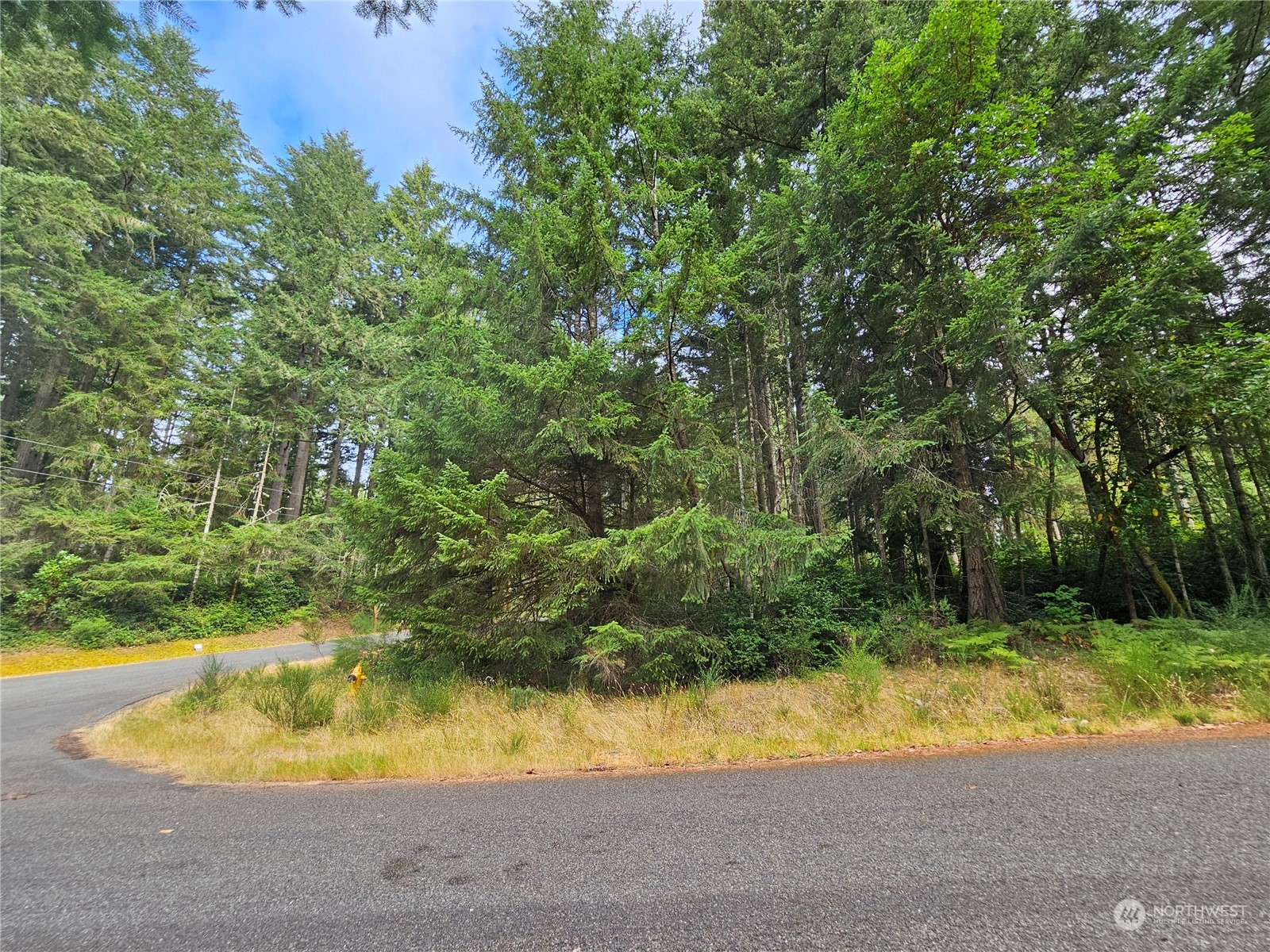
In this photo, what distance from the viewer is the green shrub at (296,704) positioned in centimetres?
601

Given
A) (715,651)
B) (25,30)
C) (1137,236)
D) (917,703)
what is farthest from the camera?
(715,651)

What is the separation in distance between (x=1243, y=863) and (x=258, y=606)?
2322cm

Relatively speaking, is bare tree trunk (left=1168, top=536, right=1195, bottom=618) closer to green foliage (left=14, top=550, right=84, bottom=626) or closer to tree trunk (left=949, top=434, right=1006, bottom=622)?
tree trunk (left=949, top=434, right=1006, bottom=622)

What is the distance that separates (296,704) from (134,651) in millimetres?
13392

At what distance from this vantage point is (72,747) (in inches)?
223

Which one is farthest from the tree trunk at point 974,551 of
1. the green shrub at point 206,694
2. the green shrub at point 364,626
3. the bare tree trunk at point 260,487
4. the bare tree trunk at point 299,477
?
the bare tree trunk at point 260,487

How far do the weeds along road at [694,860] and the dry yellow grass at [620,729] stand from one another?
47 cm

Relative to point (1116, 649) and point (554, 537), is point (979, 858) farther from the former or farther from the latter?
point (1116, 649)

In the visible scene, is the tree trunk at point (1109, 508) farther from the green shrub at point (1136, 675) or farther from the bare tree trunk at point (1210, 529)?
the green shrub at point (1136, 675)

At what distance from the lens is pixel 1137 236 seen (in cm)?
660

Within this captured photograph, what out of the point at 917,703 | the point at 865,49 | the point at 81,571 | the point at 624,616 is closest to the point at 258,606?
the point at 81,571

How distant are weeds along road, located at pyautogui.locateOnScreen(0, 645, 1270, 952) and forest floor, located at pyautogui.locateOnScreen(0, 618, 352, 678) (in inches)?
493

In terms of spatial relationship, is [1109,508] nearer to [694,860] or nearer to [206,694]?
[694,860]

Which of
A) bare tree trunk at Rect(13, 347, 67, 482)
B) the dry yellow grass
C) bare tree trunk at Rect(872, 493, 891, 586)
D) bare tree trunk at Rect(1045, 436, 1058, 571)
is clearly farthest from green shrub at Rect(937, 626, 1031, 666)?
bare tree trunk at Rect(13, 347, 67, 482)
